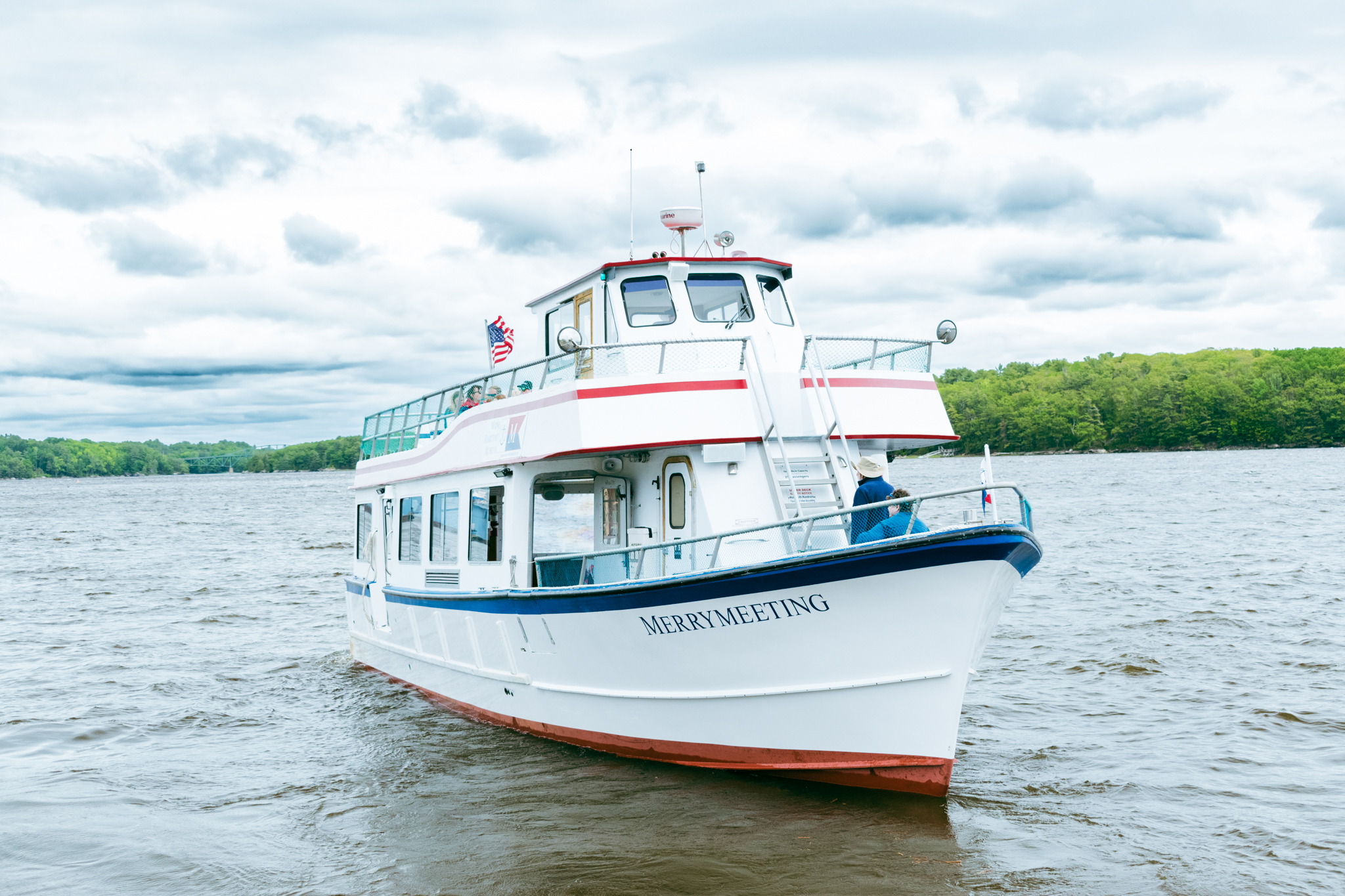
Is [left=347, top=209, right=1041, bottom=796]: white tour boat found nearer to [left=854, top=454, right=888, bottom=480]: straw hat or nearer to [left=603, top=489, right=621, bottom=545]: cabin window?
[left=603, top=489, right=621, bottom=545]: cabin window

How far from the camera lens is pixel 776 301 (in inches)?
461

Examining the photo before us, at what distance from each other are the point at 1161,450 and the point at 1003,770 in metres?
103

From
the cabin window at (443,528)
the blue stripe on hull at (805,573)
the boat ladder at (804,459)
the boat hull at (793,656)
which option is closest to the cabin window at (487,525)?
the cabin window at (443,528)

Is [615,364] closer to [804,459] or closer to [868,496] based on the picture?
[804,459]

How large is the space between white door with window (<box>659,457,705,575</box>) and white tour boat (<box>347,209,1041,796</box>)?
0.02 m

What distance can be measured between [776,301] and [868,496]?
11.6 feet

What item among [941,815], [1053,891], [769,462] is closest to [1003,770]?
[941,815]

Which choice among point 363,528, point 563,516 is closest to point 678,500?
point 563,516

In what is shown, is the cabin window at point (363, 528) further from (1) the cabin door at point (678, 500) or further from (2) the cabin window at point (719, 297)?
(2) the cabin window at point (719, 297)

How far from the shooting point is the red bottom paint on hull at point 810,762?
342 inches

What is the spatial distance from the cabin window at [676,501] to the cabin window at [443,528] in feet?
10.8

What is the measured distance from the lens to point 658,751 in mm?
9906

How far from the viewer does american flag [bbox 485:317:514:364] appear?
1360 centimetres

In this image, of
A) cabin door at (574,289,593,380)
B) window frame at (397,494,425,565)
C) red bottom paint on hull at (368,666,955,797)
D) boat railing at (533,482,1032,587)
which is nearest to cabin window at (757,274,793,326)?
cabin door at (574,289,593,380)
